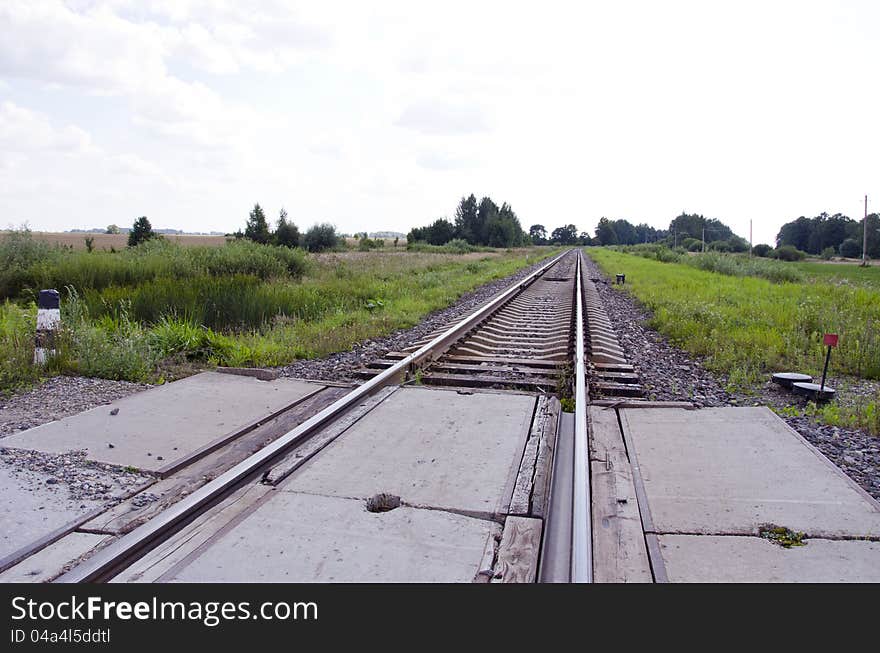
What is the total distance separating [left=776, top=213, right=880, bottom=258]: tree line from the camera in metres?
86.2

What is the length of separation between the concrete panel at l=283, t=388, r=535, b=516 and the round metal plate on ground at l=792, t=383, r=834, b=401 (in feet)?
8.38

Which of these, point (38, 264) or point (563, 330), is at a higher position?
point (38, 264)

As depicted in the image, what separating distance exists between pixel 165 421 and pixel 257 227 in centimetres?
5603

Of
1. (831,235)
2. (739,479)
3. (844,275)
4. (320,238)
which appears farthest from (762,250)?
(739,479)

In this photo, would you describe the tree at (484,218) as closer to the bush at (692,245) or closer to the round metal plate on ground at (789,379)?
the bush at (692,245)

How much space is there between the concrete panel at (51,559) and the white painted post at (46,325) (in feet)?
12.6

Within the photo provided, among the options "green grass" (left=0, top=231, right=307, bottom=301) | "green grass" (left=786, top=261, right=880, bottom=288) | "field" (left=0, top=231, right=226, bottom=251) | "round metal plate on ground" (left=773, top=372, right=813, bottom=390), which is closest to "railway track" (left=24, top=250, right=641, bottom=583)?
"round metal plate on ground" (left=773, top=372, right=813, bottom=390)

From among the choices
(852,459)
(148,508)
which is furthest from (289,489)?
(852,459)

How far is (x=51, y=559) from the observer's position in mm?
2674

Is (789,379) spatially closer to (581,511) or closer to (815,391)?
(815,391)

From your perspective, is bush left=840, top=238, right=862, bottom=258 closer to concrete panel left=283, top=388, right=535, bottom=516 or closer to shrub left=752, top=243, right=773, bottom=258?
shrub left=752, top=243, right=773, bottom=258
